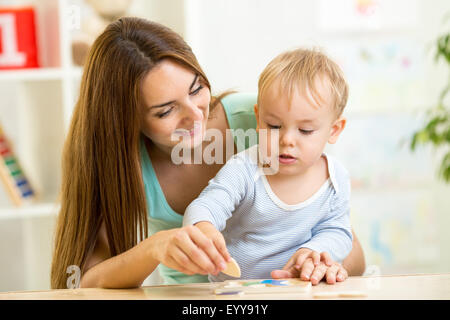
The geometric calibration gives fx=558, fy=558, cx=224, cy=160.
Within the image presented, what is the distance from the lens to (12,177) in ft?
7.56

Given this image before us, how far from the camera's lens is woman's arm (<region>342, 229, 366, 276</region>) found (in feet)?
4.06

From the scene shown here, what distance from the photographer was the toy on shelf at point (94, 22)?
2.33 metres

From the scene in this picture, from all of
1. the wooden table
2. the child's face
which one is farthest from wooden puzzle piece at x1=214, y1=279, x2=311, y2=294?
the child's face

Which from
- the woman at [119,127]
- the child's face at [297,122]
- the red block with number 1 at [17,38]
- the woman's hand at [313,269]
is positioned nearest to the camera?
the woman's hand at [313,269]

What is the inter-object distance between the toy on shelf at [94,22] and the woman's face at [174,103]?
1266mm

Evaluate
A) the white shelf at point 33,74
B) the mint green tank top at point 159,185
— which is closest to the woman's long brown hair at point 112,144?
the mint green tank top at point 159,185

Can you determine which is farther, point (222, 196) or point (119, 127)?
point (119, 127)

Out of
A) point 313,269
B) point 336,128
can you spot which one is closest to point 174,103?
point 336,128

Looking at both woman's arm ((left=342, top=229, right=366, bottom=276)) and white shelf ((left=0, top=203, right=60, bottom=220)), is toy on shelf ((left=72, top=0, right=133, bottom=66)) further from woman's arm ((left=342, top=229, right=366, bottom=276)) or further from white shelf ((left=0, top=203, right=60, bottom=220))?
woman's arm ((left=342, top=229, right=366, bottom=276))

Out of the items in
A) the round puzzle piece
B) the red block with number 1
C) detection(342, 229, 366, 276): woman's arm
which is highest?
the red block with number 1

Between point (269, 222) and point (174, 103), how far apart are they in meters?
0.31

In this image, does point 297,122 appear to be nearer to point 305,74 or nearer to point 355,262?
point 305,74

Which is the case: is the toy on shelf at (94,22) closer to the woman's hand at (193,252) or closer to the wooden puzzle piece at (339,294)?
the woman's hand at (193,252)

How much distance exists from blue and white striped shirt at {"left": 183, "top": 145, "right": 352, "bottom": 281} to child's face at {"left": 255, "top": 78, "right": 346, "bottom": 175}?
0.25 ft
